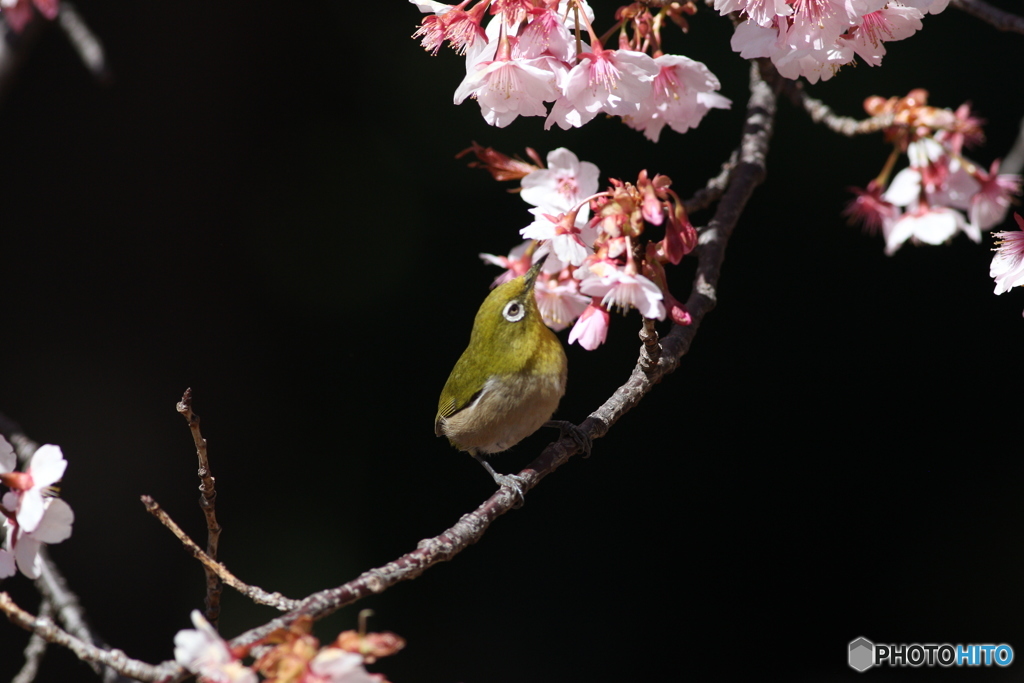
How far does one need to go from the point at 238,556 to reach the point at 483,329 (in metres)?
1.55

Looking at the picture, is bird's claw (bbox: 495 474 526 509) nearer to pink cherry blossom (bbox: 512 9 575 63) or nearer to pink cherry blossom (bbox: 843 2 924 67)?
pink cherry blossom (bbox: 512 9 575 63)

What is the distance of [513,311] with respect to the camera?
4.90ft

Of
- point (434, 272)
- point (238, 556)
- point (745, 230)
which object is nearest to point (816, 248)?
point (745, 230)

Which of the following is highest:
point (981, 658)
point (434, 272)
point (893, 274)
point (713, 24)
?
point (713, 24)

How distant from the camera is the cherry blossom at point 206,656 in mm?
673

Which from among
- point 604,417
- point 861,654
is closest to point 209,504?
point 604,417

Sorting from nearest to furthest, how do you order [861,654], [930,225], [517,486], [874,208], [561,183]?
[517,486] → [561,183] → [930,225] → [874,208] → [861,654]

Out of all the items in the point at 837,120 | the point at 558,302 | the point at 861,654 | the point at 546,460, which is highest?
the point at 837,120

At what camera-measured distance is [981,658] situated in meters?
2.44

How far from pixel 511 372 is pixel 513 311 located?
4.5 inches

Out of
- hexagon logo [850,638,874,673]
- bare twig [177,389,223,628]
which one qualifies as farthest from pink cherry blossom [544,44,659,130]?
hexagon logo [850,638,874,673]

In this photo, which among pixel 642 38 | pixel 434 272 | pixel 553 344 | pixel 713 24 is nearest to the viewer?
pixel 642 38

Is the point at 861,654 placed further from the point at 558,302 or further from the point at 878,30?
the point at 878,30

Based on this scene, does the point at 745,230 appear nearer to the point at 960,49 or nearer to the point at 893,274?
the point at 893,274
